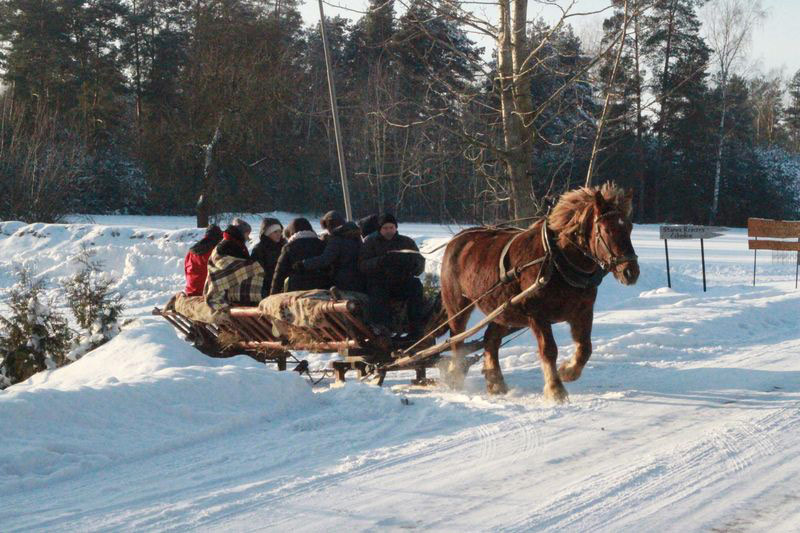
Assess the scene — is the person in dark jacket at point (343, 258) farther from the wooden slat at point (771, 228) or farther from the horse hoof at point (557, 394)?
the wooden slat at point (771, 228)

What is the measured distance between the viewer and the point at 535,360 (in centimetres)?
936

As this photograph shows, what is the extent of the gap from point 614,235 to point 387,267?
266cm

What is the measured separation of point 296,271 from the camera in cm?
890

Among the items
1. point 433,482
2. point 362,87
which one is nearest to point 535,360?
point 433,482

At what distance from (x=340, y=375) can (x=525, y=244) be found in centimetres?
218

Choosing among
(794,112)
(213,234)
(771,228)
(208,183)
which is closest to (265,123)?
(208,183)

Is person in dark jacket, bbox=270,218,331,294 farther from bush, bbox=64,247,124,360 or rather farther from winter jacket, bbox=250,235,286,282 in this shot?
bush, bbox=64,247,124,360

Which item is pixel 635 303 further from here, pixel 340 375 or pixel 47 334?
pixel 47 334

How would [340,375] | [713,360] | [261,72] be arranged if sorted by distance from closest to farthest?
[340,375] < [713,360] < [261,72]

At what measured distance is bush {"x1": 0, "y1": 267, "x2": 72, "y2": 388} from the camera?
9.68 meters

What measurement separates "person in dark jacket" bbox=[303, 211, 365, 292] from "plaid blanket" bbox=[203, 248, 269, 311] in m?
0.98

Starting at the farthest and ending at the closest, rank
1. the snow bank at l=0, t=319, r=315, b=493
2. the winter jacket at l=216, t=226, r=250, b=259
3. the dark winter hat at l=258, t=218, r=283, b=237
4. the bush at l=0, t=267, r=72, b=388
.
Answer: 1. the dark winter hat at l=258, t=218, r=283, b=237
2. the bush at l=0, t=267, r=72, b=388
3. the winter jacket at l=216, t=226, r=250, b=259
4. the snow bank at l=0, t=319, r=315, b=493

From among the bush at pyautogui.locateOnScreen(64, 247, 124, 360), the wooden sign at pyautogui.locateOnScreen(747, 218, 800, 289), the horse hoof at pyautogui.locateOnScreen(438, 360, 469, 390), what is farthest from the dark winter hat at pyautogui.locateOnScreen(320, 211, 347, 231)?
the wooden sign at pyautogui.locateOnScreen(747, 218, 800, 289)

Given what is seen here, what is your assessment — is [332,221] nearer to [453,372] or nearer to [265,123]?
[453,372]
